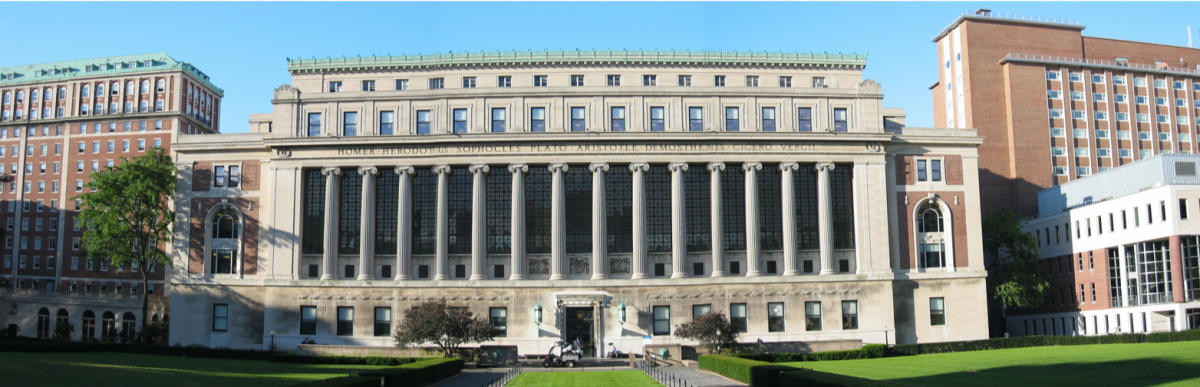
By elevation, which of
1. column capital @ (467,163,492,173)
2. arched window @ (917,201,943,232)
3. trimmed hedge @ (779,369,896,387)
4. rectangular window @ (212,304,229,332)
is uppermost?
column capital @ (467,163,492,173)

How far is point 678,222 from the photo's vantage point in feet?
245

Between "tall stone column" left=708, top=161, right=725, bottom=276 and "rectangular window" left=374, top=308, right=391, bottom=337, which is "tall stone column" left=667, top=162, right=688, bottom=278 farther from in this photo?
"rectangular window" left=374, top=308, right=391, bottom=337

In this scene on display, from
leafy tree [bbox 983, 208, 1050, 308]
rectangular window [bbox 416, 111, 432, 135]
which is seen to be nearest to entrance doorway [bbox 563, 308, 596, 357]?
rectangular window [bbox 416, 111, 432, 135]

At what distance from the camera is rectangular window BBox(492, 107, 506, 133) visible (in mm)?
76438

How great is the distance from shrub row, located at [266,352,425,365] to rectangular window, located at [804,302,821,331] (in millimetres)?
30517

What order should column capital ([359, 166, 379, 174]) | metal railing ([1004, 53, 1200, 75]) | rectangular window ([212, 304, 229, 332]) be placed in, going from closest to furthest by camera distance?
1. column capital ([359, 166, 379, 174])
2. rectangular window ([212, 304, 229, 332])
3. metal railing ([1004, 53, 1200, 75])

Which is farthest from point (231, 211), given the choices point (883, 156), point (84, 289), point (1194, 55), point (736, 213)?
point (1194, 55)

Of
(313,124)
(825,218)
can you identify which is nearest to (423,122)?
(313,124)

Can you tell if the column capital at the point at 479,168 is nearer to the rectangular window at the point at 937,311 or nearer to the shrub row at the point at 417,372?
the shrub row at the point at 417,372

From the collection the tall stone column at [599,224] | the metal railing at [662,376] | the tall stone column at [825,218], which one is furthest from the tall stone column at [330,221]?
the tall stone column at [825,218]

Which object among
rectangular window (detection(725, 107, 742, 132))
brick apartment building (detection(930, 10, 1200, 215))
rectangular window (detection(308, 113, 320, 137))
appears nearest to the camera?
rectangular window (detection(725, 107, 742, 132))

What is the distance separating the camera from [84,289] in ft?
412

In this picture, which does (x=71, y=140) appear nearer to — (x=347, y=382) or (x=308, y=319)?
(x=308, y=319)

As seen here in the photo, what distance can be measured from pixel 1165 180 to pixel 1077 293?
1388 centimetres
